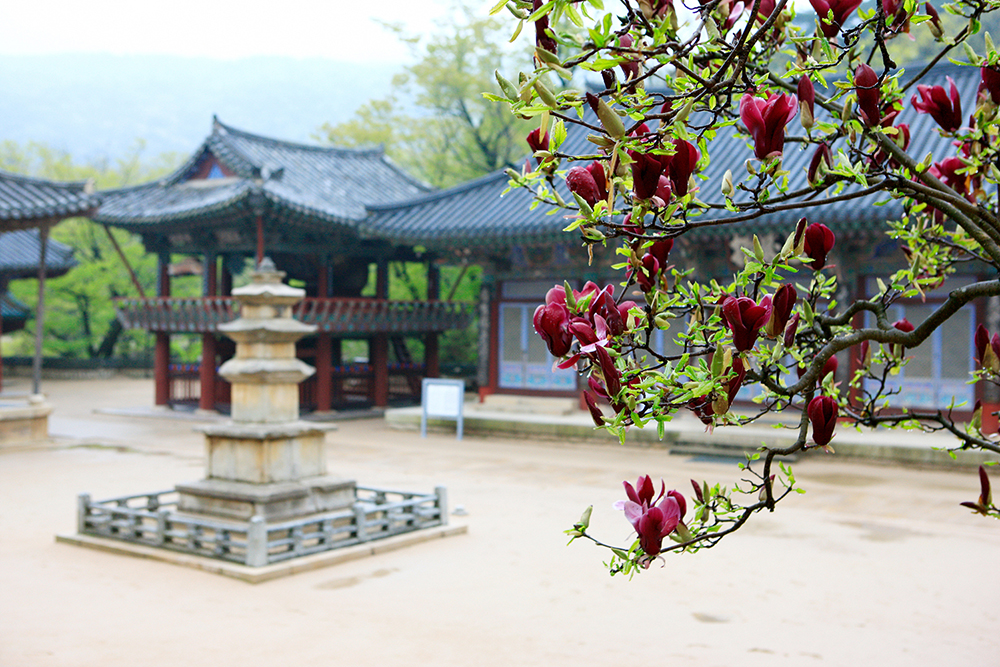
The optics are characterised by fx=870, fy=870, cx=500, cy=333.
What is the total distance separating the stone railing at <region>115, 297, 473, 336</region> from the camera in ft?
62.3

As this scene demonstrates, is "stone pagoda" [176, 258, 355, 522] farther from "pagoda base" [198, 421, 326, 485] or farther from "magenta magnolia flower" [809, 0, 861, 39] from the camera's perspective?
"magenta magnolia flower" [809, 0, 861, 39]

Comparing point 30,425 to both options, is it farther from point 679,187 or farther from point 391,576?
point 679,187

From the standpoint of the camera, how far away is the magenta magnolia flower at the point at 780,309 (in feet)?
6.94

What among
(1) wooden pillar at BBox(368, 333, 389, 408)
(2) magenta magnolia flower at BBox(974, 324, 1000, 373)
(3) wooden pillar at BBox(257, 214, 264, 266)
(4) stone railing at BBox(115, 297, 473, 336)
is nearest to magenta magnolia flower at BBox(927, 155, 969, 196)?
(2) magenta magnolia flower at BBox(974, 324, 1000, 373)

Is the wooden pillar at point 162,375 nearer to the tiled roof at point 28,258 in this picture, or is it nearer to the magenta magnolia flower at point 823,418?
the tiled roof at point 28,258

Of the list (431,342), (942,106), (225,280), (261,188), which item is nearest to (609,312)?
(942,106)

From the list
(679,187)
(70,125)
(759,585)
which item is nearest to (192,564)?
(759,585)

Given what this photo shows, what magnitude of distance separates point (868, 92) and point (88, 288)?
1219 inches

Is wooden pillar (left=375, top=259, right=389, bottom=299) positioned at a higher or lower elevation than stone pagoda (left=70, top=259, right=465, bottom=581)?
higher

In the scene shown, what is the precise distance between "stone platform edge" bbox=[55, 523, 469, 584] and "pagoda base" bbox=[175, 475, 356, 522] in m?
0.75

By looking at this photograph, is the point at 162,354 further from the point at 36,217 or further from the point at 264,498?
the point at 264,498

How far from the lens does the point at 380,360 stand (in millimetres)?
20938

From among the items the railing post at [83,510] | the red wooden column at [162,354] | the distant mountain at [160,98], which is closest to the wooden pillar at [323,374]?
the red wooden column at [162,354]

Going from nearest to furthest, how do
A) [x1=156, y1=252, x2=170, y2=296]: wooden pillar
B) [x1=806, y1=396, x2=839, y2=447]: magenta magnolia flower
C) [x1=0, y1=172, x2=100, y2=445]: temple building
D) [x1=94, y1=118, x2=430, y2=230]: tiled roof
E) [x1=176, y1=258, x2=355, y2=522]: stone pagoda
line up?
[x1=806, y1=396, x2=839, y2=447]: magenta magnolia flower < [x1=176, y1=258, x2=355, y2=522]: stone pagoda < [x1=0, y1=172, x2=100, y2=445]: temple building < [x1=94, y1=118, x2=430, y2=230]: tiled roof < [x1=156, y1=252, x2=170, y2=296]: wooden pillar
